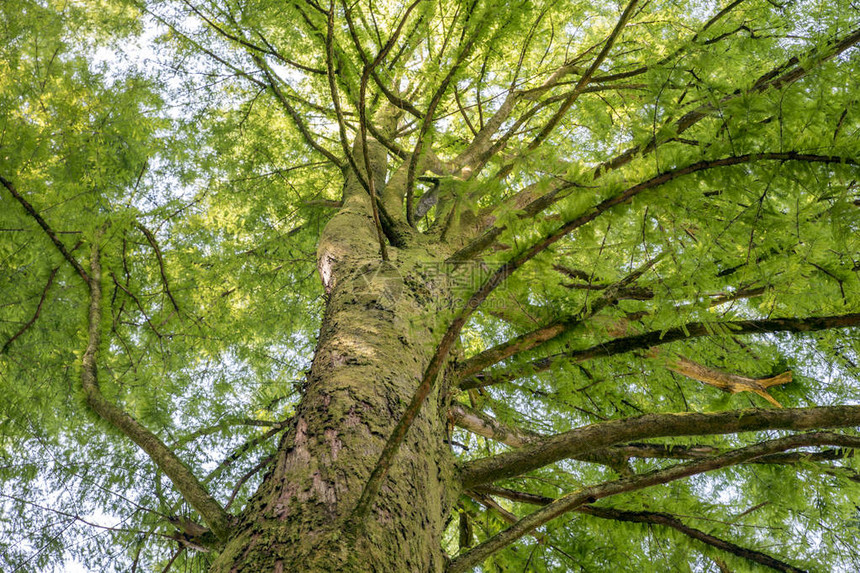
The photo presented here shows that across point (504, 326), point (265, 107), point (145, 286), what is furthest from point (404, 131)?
point (145, 286)

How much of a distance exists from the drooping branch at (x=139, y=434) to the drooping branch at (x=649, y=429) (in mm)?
775

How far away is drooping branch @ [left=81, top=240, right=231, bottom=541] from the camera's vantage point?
1.52 meters

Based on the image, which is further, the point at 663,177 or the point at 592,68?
the point at 592,68

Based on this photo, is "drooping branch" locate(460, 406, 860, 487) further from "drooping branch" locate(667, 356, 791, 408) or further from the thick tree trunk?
"drooping branch" locate(667, 356, 791, 408)

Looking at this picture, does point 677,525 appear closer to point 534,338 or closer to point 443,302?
point 534,338

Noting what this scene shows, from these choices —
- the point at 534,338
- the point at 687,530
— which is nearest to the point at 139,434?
the point at 534,338

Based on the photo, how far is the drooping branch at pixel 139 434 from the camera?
152 centimetres

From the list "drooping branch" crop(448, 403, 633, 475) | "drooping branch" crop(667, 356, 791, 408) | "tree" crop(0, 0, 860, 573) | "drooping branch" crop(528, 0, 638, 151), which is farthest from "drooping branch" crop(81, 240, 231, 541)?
"drooping branch" crop(667, 356, 791, 408)

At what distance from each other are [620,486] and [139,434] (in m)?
1.57

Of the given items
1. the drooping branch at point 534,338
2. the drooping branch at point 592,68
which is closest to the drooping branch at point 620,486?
the drooping branch at point 534,338

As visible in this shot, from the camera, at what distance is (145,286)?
3684 millimetres

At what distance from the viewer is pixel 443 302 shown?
2.34 metres

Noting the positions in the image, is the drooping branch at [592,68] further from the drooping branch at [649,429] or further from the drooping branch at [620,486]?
the drooping branch at [620,486]

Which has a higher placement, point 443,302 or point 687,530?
point 443,302
